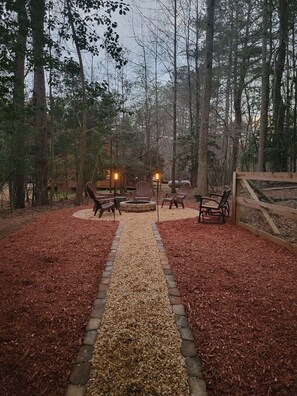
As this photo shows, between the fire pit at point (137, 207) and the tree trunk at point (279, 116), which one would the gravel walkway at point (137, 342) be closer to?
the fire pit at point (137, 207)

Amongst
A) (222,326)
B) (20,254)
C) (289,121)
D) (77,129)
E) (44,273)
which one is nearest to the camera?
(222,326)

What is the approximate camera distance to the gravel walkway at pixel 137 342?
145 cm

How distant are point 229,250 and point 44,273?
2887mm

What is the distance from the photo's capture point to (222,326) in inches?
80.3

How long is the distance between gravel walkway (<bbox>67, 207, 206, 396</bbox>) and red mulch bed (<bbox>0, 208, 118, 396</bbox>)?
166 mm

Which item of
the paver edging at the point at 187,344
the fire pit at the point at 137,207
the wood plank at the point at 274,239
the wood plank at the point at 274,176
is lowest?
the paver edging at the point at 187,344

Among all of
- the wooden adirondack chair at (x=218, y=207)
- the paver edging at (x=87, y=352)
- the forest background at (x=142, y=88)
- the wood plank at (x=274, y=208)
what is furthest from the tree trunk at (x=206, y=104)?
the paver edging at (x=87, y=352)

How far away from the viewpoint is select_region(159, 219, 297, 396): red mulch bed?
1537 mm

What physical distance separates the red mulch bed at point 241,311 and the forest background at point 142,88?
10.7 ft

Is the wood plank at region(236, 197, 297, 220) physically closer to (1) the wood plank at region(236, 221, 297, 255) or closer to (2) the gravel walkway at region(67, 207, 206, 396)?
(1) the wood plank at region(236, 221, 297, 255)

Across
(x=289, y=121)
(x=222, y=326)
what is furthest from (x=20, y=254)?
(x=289, y=121)

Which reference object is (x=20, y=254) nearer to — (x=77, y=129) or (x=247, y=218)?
(x=247, y=218)

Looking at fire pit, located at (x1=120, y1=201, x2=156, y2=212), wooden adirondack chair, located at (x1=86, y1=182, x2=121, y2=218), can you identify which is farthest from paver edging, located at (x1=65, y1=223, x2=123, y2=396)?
fire pit, located at (x1=120, y1=201, x2=156, y2=212)

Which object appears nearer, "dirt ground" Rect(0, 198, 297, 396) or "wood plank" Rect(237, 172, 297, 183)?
"dirt ground" Rect(0, 198, 297, 396)
